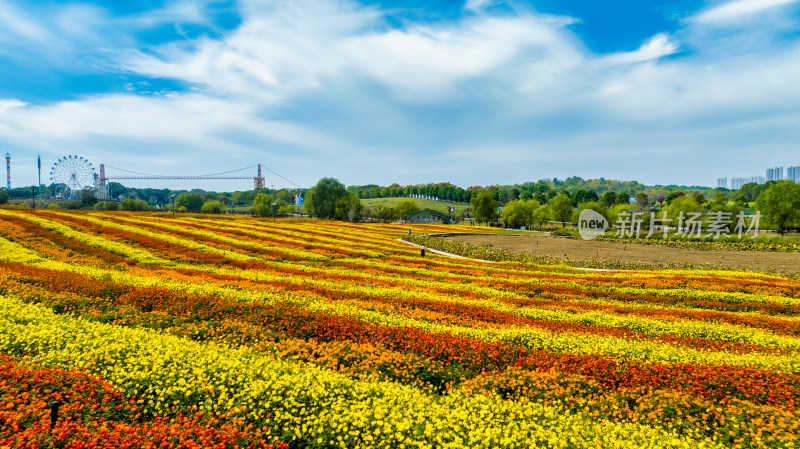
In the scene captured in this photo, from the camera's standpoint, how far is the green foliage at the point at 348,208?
109000 mm

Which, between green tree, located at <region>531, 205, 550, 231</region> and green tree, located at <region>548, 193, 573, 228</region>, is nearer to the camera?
green tree, located at <region>548, 193, 573, 228</region>

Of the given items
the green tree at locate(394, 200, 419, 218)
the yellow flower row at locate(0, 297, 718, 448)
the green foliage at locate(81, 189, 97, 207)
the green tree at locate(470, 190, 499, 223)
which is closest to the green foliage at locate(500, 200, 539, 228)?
the green tree at locate(470, 190, 499, 223)

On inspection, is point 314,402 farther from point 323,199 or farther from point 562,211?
point 562,211

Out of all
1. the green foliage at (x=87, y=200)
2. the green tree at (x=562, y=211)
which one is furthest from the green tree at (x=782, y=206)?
the green foliage at (x=87, y=200)

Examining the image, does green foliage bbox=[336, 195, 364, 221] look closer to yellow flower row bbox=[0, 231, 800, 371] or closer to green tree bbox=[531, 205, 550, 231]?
green tree bbox=[531, 205, 550, 231]

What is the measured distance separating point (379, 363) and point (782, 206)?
4181 inches

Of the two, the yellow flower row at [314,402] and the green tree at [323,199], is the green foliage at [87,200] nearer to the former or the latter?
the green tree at [323,199]

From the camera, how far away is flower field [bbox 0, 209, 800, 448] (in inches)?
281

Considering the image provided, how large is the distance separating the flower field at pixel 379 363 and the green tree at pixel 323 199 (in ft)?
309

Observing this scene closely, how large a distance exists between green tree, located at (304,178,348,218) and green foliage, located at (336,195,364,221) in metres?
4.42

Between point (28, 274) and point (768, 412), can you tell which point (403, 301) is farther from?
point (28, 274)

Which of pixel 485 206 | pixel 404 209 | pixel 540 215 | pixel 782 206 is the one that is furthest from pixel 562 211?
pixel 782 206

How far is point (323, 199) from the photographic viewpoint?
11825 cm

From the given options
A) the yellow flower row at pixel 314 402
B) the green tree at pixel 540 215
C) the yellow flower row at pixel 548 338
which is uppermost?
the green tree at pixel 540 215
